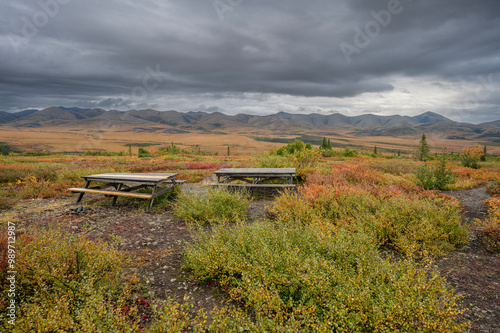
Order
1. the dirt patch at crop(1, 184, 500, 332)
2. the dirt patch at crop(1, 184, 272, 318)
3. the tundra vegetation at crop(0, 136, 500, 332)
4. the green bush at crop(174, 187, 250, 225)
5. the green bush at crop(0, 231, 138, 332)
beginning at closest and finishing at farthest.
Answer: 1. the green bush at crop(0, 231, 138, 332)
2. the tundra vegetation at crop(0, 136, 500, 332)
3. the dirt patch at crop(1, 184, 500, 332)
4. the dirt patch at crop(1, 184, 272, 318)
5. the green bush at crop(174, 187, 250, 225)

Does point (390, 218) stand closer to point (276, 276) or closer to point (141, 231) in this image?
point (276, 276)

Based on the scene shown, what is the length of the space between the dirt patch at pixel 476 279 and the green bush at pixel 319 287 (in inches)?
10.0

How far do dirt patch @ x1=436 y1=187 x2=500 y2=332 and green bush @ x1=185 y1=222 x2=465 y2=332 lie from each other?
10.0 inches

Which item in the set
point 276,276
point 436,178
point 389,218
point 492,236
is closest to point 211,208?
point 276,276

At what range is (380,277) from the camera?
3199 millimetres

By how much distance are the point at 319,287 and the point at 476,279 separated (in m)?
3.14

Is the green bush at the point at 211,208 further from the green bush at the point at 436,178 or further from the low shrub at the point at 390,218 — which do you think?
the green bush at the point at 436,178

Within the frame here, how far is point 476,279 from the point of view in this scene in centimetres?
393

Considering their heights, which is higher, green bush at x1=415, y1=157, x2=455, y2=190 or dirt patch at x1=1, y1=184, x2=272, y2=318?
green bush at x1=415, y1=157, x2=455, y2=190

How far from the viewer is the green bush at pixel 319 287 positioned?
2.48m

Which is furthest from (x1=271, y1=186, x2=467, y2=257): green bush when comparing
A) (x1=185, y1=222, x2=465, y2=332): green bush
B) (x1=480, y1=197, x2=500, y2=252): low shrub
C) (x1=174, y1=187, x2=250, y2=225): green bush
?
(x1=174, y1=187, x2=250, y2=225): green bush

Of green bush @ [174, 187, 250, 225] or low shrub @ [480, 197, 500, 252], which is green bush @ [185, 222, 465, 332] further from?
low shrub @ [480, 197, 500, 252]

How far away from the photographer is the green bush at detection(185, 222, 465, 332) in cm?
248

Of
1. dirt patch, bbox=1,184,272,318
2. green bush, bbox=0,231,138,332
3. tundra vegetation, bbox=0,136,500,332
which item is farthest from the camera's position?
dirt patch, bbox=1,184,272,318
